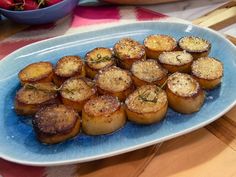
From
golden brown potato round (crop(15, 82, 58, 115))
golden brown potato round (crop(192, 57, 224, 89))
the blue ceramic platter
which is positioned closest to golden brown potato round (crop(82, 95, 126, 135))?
the blue ceramic platter

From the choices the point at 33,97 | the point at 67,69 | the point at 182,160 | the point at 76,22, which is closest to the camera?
the point at 182,160

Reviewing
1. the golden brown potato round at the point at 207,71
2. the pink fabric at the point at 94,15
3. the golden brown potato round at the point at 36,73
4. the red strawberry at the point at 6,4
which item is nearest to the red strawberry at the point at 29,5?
the red strawberry at the point at 6,4

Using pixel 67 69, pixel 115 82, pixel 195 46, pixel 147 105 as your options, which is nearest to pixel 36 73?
pixel 67 69

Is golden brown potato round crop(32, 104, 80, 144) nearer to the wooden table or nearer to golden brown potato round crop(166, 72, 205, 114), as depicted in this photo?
the wooden table

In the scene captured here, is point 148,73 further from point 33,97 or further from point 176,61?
point 33,97

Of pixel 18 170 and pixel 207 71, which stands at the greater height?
pixel 207 71

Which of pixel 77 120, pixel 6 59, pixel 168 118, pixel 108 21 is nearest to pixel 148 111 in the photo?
pixel 168 118

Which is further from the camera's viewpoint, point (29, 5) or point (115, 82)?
point (29, 5)

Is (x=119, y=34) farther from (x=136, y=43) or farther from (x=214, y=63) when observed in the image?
(x=214, y=63)
